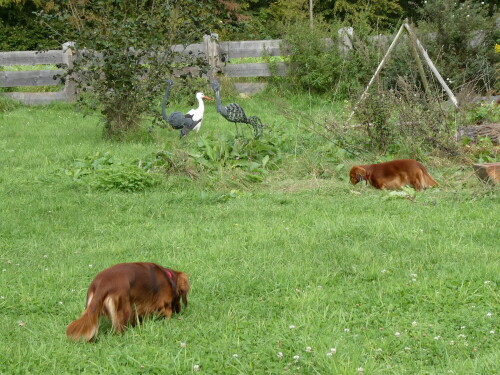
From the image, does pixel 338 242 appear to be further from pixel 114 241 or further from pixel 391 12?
pixel 391 12

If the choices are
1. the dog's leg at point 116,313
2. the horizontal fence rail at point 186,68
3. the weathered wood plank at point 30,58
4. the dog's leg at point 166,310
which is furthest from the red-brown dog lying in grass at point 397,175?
the weathered wood plank at point 30,58

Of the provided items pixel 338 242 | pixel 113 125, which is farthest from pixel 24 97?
pixel 338 242

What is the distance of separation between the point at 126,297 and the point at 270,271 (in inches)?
58.3

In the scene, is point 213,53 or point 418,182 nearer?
point 418,182

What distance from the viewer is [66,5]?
44.1 feet

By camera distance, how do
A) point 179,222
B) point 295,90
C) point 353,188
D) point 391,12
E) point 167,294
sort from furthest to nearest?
point 391,12, point 295,90, point 353,188, point 179,222, point 167,294

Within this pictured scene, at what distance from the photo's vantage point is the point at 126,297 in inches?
172

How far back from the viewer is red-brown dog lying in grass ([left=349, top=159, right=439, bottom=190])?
8469 millimetres

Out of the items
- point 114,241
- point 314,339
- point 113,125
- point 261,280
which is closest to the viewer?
point 314,339

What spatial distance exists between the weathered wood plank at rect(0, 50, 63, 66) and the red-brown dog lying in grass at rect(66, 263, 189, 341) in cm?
1645

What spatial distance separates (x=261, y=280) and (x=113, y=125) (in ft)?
27.3

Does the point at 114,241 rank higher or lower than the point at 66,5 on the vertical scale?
lower

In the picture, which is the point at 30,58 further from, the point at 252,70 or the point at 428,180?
the point at 428,180

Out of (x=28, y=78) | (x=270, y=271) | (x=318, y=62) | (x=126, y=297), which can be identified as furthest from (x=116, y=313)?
(x=28, y=78)
